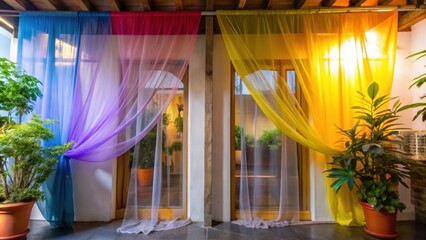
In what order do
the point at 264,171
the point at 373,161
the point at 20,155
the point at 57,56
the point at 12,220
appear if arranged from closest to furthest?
the point at 12,220, the point at 20,155, the point at 373,161, the point at 57,56, the point at 264,171

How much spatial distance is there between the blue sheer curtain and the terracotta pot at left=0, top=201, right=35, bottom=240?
39 centimetres

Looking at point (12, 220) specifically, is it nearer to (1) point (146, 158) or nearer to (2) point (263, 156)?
(1) point (146, 158)

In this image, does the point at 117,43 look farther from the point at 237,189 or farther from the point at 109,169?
the point at 237,189

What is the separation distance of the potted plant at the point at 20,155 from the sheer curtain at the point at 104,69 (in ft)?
0.76

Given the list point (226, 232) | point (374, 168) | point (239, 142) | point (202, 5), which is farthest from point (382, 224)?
point (202, 5)

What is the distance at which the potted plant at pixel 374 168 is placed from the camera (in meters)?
2.48

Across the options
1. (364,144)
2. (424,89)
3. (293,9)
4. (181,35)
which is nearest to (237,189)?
(364,144)

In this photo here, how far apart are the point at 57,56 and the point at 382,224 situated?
170 inches

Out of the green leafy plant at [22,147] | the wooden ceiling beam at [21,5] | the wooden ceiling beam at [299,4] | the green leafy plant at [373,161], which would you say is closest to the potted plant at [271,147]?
the green leafy plant at [373,161]

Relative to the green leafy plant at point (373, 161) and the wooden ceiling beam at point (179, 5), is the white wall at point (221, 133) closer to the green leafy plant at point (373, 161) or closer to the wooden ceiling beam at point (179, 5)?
the wooden ceiling beam at point (179, 5)

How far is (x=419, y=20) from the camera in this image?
3.01 metres

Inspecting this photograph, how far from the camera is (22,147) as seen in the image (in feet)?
Result: 7.89

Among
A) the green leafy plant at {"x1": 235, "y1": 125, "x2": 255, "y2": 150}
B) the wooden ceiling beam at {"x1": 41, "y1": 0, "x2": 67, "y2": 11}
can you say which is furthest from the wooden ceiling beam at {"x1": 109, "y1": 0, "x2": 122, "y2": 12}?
the green leafy plant at {"x1": 235, "y1": 125, "x2": 255, "y2": 150}

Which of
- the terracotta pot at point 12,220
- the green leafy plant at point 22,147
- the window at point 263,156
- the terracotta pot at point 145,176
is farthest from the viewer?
the window at point 263,156
